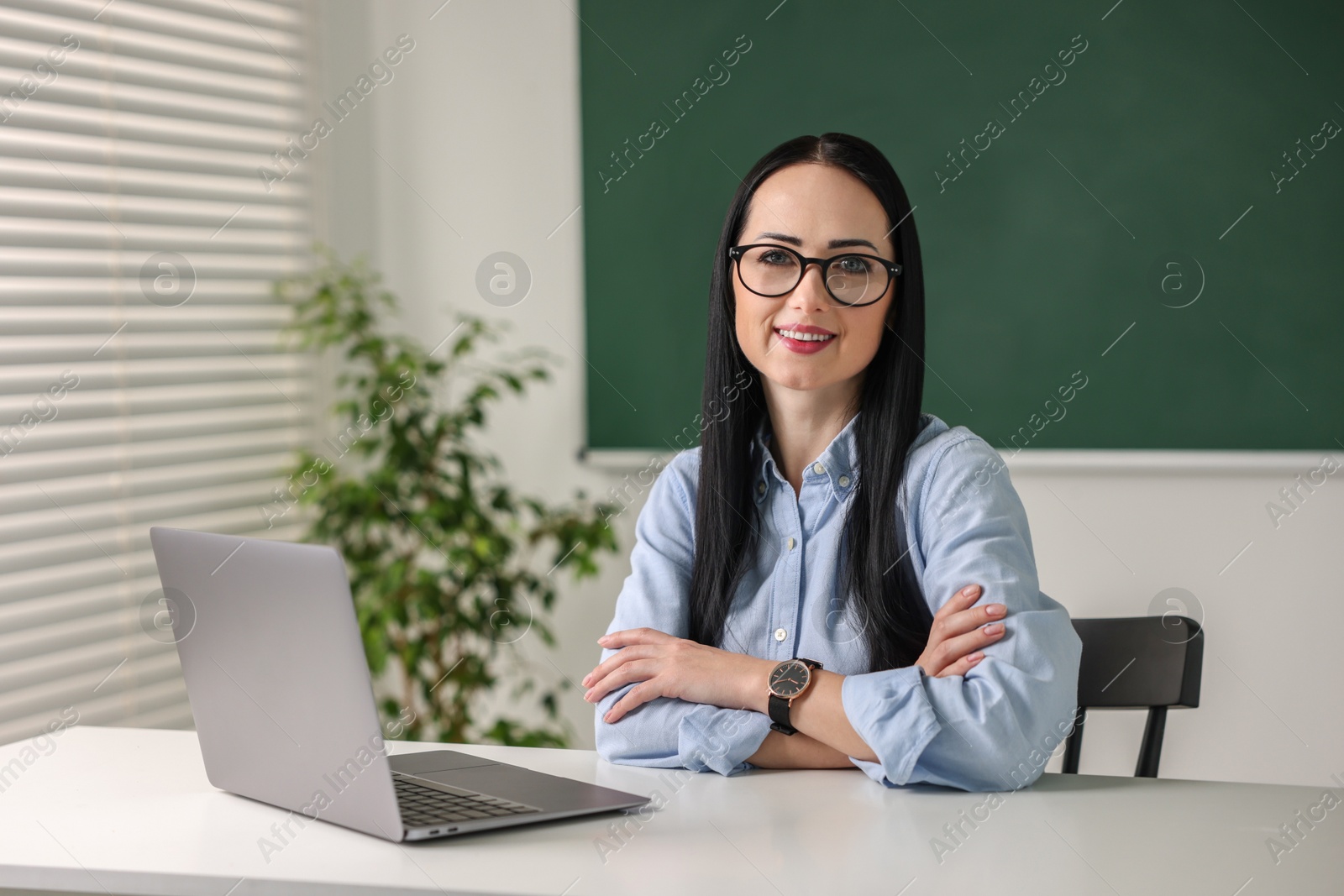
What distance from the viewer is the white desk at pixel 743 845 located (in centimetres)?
105

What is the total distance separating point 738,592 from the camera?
1671 mm

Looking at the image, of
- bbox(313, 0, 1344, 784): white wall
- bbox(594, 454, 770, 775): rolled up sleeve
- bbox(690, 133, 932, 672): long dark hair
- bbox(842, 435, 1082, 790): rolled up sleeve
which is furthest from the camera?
bbox(313, 0, 1344, 784): white wall

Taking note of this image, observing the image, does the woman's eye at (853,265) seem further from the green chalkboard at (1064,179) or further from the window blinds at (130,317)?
the window blinds at (130,317)

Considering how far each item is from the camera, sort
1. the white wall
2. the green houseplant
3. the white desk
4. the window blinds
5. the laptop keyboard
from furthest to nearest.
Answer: the green houseplant
the white wall
the window blinds
the laptop keyboard
the white desk

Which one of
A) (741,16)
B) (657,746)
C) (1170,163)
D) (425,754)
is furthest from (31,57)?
(1170,163)

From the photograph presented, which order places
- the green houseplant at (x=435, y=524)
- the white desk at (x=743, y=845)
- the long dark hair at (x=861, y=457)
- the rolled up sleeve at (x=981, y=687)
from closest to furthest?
the white desk at (x=743, y=845) → the rolled up sleeve at (x=981, y=687) → the long dark hair at (x=861, y=457) → the green houseplant at (x=435, y=524)

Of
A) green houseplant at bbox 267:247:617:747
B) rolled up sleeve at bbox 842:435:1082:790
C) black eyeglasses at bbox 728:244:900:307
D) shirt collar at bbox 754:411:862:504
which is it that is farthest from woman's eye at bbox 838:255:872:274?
green houseplant at bbox 267:247:617:747

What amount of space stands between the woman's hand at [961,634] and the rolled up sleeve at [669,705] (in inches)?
8.4

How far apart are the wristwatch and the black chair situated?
44cm

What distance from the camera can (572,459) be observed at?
11.2 ft

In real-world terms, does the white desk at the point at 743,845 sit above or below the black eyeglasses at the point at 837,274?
below

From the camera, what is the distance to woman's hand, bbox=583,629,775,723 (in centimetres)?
147

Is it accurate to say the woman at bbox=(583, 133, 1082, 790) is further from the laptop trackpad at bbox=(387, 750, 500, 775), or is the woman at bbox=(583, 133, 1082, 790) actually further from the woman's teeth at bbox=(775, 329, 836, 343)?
the laptop trackpad at bbox=(387, 750, 500, 775)

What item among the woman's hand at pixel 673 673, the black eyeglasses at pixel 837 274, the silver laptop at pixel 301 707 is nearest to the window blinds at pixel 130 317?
the silver laptop at pixel 301 707
